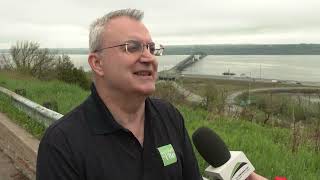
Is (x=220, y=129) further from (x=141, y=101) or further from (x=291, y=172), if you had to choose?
(x=141, y=101)

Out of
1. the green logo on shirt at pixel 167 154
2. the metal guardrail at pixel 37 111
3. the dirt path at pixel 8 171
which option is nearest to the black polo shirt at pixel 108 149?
the green logo on shirt at pixel 167 154

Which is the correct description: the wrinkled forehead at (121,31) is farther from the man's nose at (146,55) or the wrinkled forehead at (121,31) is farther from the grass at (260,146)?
the grass at (260,146)

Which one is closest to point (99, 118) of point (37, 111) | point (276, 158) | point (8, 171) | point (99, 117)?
point (99, 117)

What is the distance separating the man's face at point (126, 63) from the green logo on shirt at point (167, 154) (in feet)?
1.00

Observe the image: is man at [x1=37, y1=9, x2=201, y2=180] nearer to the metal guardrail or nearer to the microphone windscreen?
the microphone windscreen

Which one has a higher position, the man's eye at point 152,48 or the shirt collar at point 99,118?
the man's eye at point 152,48

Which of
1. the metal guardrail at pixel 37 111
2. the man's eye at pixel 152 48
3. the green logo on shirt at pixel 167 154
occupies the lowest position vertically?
the metal guardrail at pixel 37 111

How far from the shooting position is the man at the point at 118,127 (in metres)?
2.35

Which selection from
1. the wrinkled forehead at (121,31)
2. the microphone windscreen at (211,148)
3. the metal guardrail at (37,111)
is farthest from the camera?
the metal guardrail at (37,111)

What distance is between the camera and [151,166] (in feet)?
8.36

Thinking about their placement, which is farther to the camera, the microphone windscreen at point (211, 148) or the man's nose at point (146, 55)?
the man's nose at point (146, 55)

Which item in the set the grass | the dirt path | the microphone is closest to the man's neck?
the microphone

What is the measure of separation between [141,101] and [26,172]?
4538 millimetres

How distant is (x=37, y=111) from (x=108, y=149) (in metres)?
5.86
